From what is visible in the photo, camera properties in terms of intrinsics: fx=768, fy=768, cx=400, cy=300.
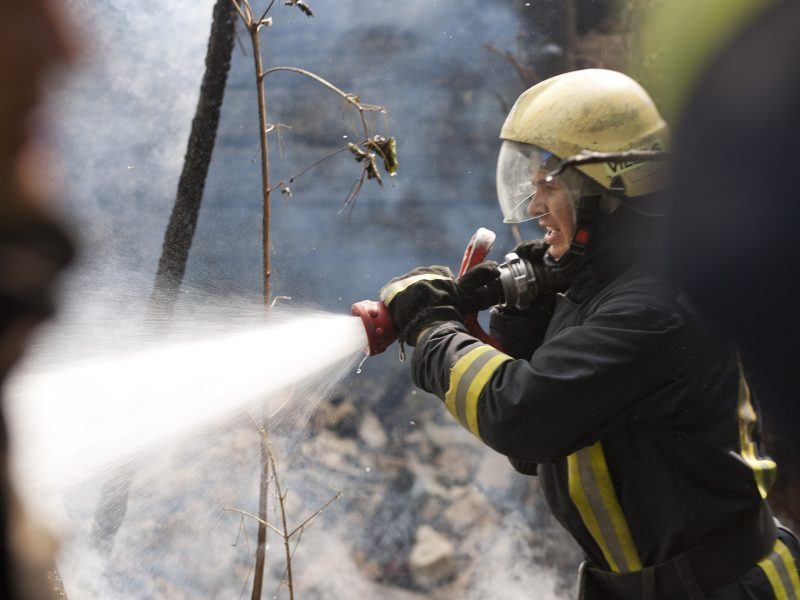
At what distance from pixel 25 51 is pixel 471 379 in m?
1.42

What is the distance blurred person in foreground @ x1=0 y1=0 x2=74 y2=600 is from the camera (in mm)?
965

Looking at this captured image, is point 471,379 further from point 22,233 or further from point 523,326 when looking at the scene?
point 22,233

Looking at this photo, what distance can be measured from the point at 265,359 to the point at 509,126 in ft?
4.11

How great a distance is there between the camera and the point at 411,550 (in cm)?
382

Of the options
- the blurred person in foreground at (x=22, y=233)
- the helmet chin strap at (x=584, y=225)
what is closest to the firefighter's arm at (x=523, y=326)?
the helmet chin strap at (x=584, y=225)

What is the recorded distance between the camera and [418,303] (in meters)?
2.37

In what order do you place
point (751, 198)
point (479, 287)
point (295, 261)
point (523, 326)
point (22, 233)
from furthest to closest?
point (295, 261)
point (523, 326)
point (479, 287)
point (22, 233)
point (751, 198)

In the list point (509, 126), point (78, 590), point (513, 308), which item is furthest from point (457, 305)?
point (78, 590)

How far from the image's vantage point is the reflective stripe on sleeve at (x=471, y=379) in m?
2.09

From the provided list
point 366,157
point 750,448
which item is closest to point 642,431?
point 750,448

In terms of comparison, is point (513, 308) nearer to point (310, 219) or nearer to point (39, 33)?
point (310, 219)

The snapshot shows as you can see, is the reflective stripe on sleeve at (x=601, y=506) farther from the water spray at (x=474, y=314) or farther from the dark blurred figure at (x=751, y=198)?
the dark blurred figure at (x=751, y=198)

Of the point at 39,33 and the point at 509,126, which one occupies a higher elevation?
the point at 39,33

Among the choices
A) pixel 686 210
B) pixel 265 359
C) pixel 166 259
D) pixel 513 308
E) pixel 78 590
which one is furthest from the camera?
pixel 166 259
